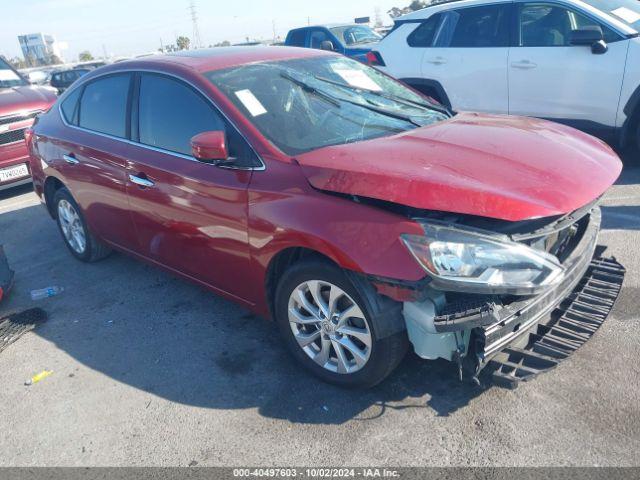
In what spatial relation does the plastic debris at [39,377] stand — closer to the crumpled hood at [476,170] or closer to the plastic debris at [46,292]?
the plastic debris at [46,292]

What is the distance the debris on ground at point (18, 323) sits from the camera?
4.12m

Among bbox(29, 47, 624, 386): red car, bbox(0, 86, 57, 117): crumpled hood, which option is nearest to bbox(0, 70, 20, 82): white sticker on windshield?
bbox(0, 86, 57, 117): crumpled hood

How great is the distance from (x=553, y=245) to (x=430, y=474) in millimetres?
1303

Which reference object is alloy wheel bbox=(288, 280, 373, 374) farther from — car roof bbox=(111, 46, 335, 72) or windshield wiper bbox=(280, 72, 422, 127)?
car roof bbox=(111, 46, 335, 72)

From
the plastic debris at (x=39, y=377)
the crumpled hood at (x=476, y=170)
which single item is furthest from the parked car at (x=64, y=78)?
the crumpled hood at (x=476, y=170)

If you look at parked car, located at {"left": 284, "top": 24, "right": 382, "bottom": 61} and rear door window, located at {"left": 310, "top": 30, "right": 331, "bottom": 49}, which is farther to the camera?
rear door window, located at {"left": 310, "top": 30, "right": 331, "bottom": 49}

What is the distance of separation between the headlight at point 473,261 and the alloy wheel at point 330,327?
0.51 metres

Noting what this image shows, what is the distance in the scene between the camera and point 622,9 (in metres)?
6.50

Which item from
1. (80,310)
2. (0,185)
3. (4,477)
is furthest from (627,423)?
(0,185)

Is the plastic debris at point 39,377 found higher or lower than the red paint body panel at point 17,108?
lower

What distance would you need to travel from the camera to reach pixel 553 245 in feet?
9.78

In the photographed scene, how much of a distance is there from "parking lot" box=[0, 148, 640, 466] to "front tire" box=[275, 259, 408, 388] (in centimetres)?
13

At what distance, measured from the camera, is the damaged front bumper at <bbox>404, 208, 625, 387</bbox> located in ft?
8.50

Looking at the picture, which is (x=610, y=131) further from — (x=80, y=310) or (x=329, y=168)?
(x=80, y=310)
